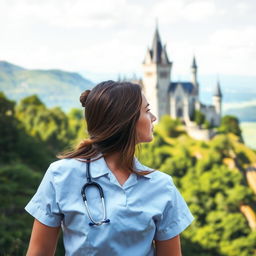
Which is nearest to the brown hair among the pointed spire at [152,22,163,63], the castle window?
the castle window

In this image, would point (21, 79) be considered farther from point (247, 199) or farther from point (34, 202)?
point (34, 202)

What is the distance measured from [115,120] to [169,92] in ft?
182

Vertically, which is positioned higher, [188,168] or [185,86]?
[185,86]

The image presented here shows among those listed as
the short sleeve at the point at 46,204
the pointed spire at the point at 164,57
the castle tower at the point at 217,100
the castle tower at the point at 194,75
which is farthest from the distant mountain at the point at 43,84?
the short sleeve at the point at 46,204

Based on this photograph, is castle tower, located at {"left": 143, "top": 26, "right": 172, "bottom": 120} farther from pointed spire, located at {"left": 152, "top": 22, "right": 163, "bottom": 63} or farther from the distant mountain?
the distant mountain

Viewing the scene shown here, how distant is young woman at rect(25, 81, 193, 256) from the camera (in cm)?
194

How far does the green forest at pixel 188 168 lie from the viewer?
25625 millimetres

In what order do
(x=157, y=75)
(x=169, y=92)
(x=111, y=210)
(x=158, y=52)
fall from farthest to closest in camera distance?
(x=158, y=52) < (x=157, y=75) < (x=169, y=92) < (x=111, y=210)

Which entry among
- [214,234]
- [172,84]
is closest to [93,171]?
[214,234]

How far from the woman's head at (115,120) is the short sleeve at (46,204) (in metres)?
0.18

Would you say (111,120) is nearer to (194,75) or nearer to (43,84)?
(194,75)

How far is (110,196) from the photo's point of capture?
198 centimetres

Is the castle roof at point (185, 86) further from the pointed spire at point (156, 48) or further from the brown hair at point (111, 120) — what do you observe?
the brown hair at point (111, 120)

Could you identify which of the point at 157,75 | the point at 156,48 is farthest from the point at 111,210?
the point at 156,48
